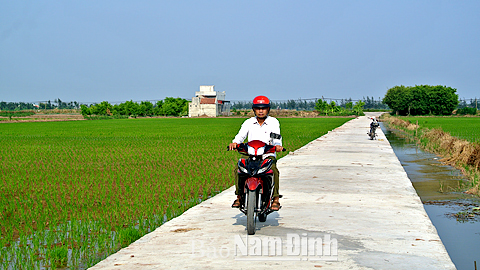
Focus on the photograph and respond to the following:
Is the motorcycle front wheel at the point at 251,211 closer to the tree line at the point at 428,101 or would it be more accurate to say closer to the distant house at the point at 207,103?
the tree line at the point at 428,101

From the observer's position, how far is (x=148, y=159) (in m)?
17.1

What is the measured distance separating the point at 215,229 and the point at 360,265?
2.09m

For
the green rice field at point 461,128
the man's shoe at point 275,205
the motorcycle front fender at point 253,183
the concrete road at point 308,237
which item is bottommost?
the green rice field at point 461,128

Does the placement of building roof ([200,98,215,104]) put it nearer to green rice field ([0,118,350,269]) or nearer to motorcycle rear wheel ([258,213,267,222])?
green rice field ([0,118,350,269])

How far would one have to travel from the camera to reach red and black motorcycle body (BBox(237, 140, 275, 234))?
19.5ft

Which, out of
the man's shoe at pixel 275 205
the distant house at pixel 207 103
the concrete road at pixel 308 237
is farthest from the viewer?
the distant house at pixel 207 103

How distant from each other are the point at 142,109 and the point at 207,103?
27.6 meters

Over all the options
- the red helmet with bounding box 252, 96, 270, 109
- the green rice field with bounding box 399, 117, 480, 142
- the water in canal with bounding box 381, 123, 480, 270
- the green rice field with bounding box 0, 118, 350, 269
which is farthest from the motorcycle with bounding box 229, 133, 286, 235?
the green rice field with bounding box 399, 117, 480, 142

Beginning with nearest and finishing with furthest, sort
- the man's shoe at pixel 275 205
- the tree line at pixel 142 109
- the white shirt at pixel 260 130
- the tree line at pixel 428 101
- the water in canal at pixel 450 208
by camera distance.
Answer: the water in canal at pixel 450 208
the man's shoe at pixel 275 205
the white shirt at pixel 260 130
the tree line at pixel 428 101
the tree line at pixel 142 109

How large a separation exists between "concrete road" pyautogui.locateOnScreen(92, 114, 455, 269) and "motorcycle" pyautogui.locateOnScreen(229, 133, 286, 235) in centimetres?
29

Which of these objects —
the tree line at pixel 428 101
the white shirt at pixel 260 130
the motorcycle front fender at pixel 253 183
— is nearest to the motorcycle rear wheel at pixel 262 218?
the motorcycle front fender at pixel 253 183

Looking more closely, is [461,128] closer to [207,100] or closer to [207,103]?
[207,103]

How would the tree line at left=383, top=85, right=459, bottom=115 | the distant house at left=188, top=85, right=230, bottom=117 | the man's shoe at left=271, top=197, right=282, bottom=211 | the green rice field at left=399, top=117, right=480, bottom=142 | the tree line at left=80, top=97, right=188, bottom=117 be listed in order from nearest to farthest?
the man's shoe at left=271, top=197, right=282, bottom=211 < the green rice field at left=399, top=117, right=480, bottom=142 < the tree line at left=383, top=85, right=459, bottom=115 < the distant house at left=188, top=85, right=230, bottom=117 < the tree line at left=80, top=97, right=188, bottom=117

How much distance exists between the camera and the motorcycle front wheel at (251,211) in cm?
588
